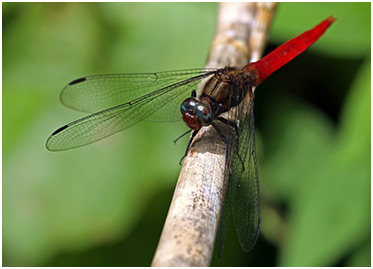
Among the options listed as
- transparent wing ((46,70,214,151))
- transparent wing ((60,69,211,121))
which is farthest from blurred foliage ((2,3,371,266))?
transparent wing ((46,70,214,151))

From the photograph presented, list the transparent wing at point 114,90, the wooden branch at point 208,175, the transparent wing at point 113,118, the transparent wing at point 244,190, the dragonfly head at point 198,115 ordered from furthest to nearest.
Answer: the transparent wing at point 114,90, the transparent wing at point 113,118, the dragonfly head at point 198,115, the transparent wing at point 244,190, the wooden branch at point 208,175

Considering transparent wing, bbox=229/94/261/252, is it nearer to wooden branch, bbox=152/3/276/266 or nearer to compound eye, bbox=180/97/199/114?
wooden branch, bbox=152/3/276/266

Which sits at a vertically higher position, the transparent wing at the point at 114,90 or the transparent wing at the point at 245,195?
the transparent wing at the point at 114,90

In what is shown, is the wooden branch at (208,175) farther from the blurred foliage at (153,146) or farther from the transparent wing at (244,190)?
the blurred foliage at (153,146)

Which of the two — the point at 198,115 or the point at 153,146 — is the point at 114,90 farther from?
the point at 198,115

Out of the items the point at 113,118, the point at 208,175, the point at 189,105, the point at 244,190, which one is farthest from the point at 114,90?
the point at 208,175

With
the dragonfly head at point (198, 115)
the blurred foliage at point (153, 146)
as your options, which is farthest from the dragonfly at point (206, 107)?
the blurred foliage at point (153, 146)

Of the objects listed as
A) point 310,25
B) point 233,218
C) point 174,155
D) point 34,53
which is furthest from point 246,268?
point 34,53

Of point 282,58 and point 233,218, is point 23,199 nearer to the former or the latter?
point 233,218
